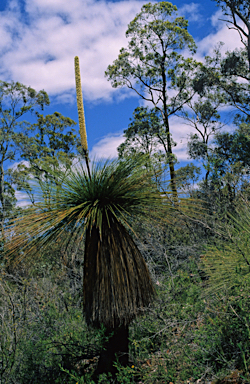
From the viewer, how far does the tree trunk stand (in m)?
3.70

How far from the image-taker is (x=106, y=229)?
3609 mm

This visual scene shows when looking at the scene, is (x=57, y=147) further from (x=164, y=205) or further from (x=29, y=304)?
(x=164, y=205)

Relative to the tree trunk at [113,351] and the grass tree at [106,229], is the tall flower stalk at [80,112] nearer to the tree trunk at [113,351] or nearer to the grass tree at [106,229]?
the grass tree at [106,229]

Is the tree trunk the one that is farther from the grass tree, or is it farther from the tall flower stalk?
the tall flower stalk

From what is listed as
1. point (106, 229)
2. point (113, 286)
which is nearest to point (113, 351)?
point (113, 286)

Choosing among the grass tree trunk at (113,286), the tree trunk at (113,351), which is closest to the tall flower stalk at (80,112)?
the grass tree trunk at (113,286)

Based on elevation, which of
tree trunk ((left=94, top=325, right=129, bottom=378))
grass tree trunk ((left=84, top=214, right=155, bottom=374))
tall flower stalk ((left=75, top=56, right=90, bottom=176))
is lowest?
tree trunk ((left=94, top=325, right=129, bottom=378))

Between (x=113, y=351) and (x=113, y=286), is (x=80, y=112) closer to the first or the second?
(x=113, y=286)

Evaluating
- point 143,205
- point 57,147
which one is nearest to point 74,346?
point 143,205

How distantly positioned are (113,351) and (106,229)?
1.54 metres

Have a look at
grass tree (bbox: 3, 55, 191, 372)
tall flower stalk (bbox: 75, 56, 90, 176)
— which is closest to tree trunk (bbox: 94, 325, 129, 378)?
grass tree (bbox: 3, 55, 191, 372)

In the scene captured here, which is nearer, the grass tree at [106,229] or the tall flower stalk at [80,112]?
the grass tree at [106,229]

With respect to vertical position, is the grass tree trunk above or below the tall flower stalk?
below

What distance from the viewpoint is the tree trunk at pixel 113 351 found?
3.70 metres
